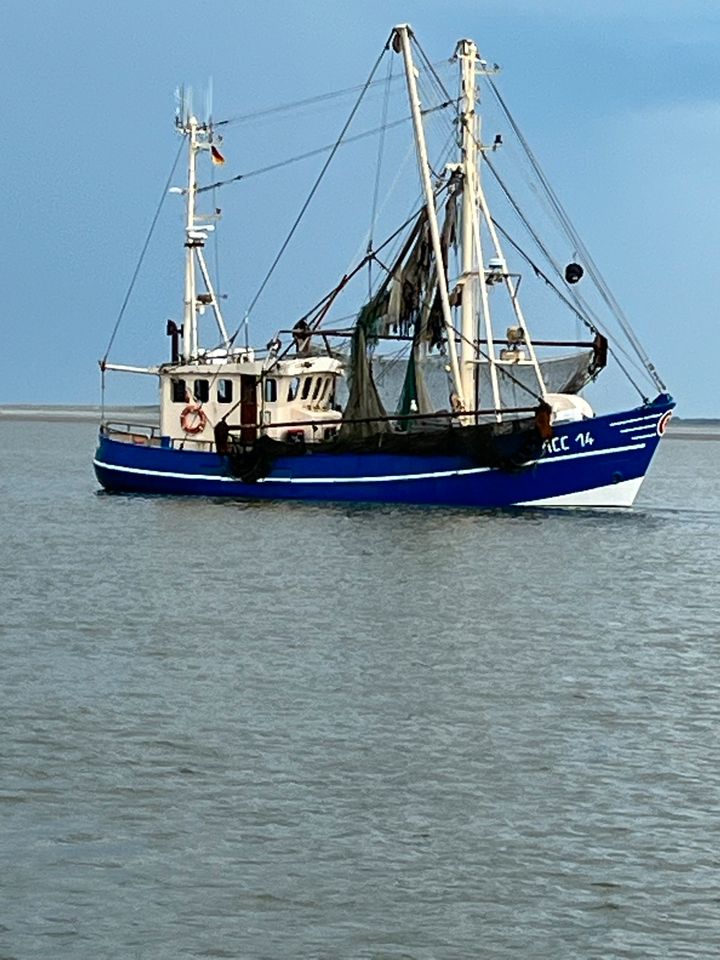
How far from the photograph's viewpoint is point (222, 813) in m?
13.7

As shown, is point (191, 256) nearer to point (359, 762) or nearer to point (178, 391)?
point (178, 391)

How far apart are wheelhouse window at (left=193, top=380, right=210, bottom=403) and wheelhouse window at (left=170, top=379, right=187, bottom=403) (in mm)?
281

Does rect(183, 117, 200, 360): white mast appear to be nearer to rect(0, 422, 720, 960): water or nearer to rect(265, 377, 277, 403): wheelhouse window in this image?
rect(265, 377, 277, 403): wheelhouse window

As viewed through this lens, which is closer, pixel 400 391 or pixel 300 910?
pixel 300 910

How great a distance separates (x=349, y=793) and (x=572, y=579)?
15529 mm

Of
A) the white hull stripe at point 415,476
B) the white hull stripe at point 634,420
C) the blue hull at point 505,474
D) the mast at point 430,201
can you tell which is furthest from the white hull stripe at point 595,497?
the mast at point 430,201

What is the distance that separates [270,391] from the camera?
139 ft

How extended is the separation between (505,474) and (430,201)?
5902mm

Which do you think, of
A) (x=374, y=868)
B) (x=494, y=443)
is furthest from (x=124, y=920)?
(x=494, y=443)

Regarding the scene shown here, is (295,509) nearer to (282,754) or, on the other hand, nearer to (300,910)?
(282,754)

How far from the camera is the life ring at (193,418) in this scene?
42906 mm

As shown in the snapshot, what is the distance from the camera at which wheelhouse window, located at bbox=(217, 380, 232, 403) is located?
4256 cm

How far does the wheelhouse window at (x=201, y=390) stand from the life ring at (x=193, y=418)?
0.53 feet

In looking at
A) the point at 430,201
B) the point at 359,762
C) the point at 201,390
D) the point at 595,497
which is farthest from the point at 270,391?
the point at 359,762
